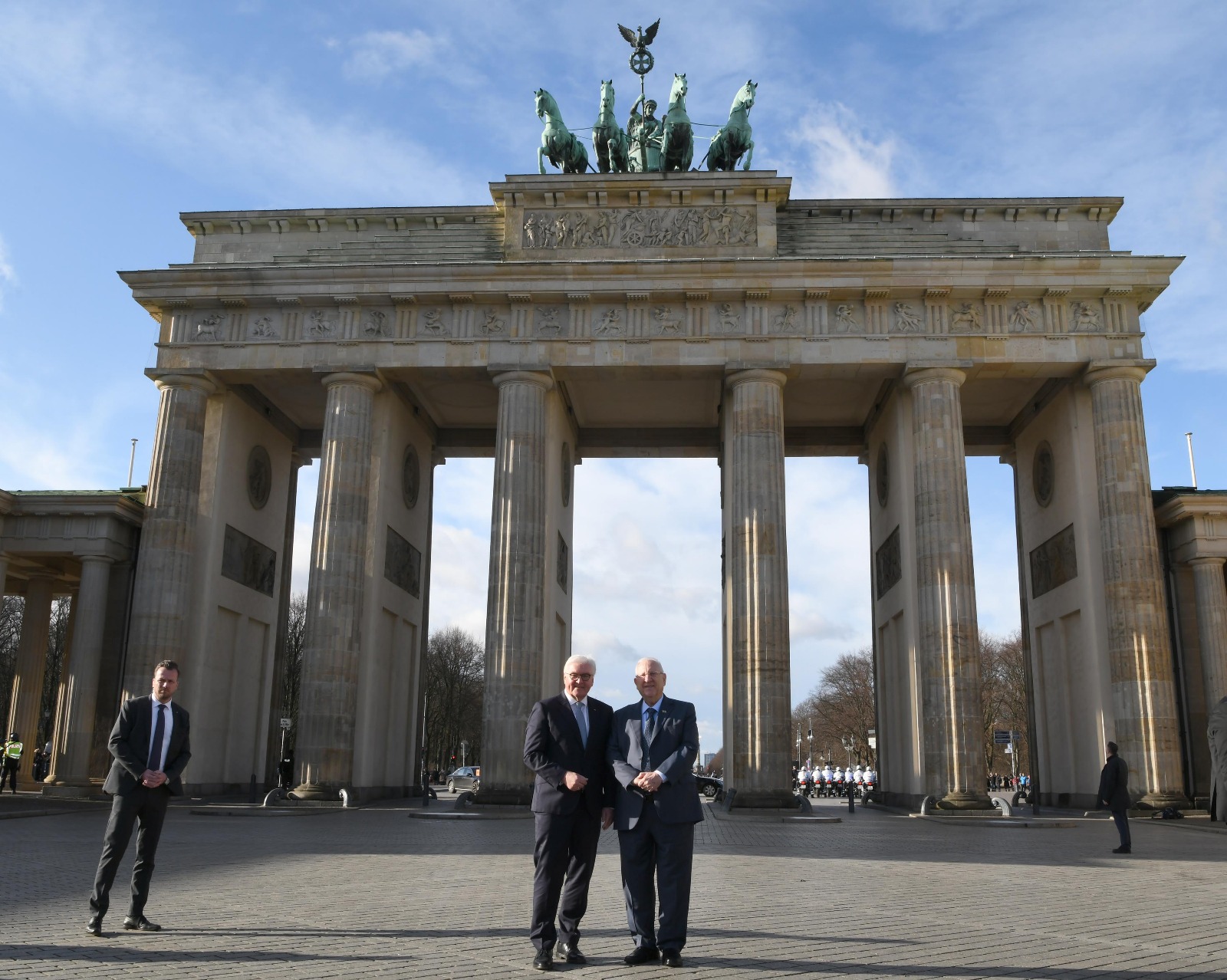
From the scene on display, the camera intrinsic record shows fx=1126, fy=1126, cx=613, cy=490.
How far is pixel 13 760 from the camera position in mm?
33812

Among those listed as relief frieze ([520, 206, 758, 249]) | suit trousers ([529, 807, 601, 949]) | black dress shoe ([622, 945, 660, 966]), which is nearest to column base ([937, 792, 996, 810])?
relief frieze ([520, 206, 758, 249])

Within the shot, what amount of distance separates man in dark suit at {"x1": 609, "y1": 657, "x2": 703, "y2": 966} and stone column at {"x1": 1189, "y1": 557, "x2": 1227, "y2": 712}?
2770 cm

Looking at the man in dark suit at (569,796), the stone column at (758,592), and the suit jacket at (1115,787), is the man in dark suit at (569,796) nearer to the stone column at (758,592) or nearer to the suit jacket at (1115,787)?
the suit jacket at (1115,787)

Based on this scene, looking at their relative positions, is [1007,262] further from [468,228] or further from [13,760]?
[13,760]

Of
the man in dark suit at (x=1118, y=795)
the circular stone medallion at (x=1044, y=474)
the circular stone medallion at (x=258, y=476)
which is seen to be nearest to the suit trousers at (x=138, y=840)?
the man in dark suit at (x=1118, y=795)

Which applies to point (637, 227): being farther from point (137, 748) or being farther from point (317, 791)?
point (137, 748)

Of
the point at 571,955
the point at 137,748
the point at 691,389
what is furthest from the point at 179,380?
the point at 571,955

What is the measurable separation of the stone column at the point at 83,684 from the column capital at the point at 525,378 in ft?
41.6

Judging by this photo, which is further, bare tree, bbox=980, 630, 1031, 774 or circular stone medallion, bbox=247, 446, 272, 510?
bare tree, bbox=980, 630, 1031, 774

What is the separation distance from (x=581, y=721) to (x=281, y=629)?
106 feet

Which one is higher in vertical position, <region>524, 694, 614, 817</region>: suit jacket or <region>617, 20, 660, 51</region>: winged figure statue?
<region>617, 20, 660, 51</region>: winged figure statue

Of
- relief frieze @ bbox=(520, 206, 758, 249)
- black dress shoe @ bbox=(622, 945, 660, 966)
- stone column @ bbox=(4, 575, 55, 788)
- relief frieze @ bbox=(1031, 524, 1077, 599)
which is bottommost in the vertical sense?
black dress shoe @ bbox=(622, 945, 660, 966)

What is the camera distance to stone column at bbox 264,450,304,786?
37.2m

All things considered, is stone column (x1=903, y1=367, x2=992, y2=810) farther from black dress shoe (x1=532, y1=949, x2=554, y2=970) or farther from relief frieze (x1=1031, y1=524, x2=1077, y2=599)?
black dress shoe (x1=532, y1=949, x2=554, y2=970)
